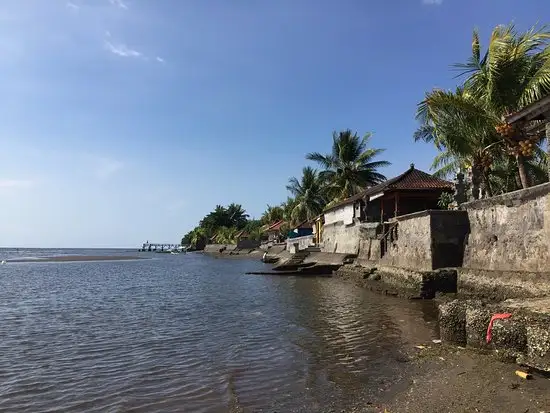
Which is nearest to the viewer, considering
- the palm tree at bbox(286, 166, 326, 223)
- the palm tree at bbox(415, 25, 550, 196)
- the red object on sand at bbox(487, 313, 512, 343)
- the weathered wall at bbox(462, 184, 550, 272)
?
the red object on sand at bbox(487, 313, 512, 343)

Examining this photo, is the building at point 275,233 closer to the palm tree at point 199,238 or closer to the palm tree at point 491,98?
the palm tree at point 199,238

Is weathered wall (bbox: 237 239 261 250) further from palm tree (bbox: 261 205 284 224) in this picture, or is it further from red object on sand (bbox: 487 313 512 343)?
red object on sand (bbox: 487 313 512 343)

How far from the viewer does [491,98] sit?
16.1 m

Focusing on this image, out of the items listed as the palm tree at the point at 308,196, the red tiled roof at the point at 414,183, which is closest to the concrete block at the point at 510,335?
the red tiled roof at the point at 414,183

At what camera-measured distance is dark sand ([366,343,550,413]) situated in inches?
228

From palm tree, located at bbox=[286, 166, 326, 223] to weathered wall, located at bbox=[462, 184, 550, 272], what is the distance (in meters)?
40.5

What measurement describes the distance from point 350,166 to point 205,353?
35463 mm

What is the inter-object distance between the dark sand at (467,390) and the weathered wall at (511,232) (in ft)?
18.5

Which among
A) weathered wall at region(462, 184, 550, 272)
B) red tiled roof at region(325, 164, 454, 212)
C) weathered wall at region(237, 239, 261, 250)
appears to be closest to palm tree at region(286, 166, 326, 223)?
weathered wall at region(237, 239, 261, 250)

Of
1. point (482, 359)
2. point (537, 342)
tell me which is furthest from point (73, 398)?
point (537, 342)

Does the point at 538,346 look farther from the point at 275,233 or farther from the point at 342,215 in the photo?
the point at 275,233

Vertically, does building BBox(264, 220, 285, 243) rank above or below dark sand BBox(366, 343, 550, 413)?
above

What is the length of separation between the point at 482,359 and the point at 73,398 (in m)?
6.86

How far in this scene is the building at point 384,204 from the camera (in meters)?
26.4
